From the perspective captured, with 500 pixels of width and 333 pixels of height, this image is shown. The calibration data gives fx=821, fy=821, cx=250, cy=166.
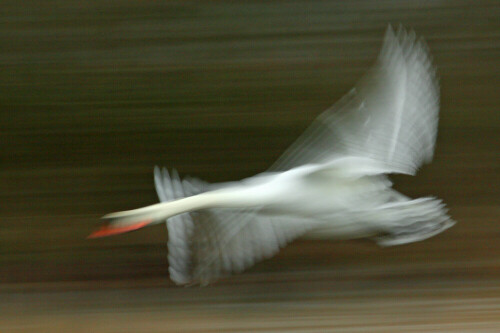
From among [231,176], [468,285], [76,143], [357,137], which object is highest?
[76,143]

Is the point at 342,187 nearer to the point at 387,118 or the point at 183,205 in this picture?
the point at 387,118

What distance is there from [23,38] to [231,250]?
196cm

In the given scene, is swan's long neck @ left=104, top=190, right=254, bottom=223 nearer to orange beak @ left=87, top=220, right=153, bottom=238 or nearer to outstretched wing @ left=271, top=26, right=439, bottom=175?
orange beak @ left=87, top=220, right=153, bottom=238

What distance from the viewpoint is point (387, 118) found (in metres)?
2.13

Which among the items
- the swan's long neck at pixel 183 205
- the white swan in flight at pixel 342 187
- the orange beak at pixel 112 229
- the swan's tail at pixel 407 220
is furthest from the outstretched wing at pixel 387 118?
the orange beak at pixel 112 229

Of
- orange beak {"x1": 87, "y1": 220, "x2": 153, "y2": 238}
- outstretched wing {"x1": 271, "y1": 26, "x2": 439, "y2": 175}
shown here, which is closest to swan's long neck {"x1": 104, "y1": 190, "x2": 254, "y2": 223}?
orange beak {"x1": 87, "y1": 220, "x2": 153, "y2": 238}

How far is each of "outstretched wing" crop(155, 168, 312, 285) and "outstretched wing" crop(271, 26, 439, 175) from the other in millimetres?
184

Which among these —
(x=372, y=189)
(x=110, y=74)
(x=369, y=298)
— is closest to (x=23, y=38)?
(x=110, y=74)

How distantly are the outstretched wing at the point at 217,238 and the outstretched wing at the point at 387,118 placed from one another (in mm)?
184

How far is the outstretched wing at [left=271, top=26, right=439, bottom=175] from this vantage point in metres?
2.10

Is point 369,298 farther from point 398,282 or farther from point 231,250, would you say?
point 231,250

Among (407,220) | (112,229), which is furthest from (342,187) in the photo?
(112,229)

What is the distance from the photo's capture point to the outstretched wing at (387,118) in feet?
6.89

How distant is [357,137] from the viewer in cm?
211
